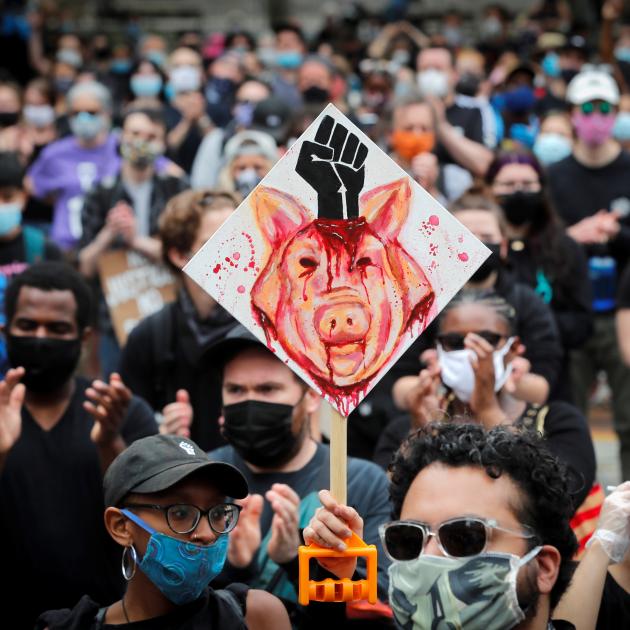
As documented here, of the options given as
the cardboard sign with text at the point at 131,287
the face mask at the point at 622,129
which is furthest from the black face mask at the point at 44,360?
the face mask at the point at 622,129

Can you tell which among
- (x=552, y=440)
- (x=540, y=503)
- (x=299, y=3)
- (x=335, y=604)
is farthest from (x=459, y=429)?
(x=299, y=3)

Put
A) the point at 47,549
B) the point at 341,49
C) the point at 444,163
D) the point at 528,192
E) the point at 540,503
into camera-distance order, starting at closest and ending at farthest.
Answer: the point at 540,503 < the point at 47,549 < the point at 528,192 < the point at 444,163 < the point at 341,49

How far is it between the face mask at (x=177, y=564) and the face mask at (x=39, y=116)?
9.12 meters

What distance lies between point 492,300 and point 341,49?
13.1m

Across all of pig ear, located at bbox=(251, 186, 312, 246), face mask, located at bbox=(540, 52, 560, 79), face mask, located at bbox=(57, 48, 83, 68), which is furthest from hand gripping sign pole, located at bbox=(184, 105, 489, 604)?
face mask, located at bbox=(57, 48, 83, 68)

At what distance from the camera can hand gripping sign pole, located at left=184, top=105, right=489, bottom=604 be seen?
3797 mm

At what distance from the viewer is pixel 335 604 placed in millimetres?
3801

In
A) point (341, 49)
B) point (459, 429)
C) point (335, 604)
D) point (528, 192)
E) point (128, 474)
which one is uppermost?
point (341, 49)

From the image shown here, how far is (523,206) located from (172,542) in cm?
412

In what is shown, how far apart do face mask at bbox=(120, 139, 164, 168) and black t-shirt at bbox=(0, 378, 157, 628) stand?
3668 millimetres

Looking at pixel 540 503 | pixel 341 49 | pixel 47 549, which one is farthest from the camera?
pixel 341 49

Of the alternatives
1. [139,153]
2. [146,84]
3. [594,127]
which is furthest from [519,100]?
[139,153]

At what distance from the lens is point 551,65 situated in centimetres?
1558

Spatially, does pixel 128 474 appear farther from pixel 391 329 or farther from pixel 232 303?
pixel 391 329
